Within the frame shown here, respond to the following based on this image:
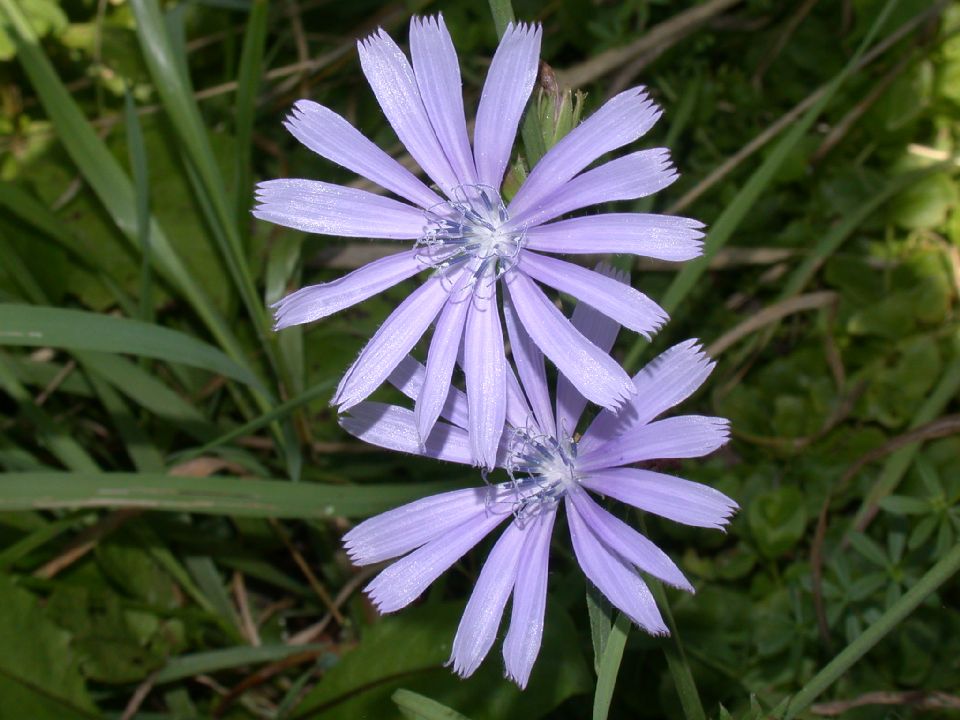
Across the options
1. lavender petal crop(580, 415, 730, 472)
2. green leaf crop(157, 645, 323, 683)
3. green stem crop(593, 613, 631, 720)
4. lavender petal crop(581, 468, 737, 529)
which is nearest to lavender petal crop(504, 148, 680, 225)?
lavender petal crop(580, 415, 730, 472)

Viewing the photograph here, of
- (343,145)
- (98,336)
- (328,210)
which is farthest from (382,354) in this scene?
(98,336)

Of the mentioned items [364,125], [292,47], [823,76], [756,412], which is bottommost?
[756,412]

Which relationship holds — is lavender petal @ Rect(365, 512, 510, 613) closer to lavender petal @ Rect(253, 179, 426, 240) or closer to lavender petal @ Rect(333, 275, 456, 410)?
lavender petal @ Rect(333, 275, 456, 410)

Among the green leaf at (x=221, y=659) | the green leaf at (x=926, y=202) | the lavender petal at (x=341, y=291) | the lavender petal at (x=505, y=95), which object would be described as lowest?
the green leaf at (x=221, y=659)

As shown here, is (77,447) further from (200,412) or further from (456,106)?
(456,106)

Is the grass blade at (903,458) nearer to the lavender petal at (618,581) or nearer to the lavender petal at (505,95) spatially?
the lavender petal at (618,581)

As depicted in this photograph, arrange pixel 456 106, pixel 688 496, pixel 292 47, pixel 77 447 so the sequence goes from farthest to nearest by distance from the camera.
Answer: pixel 292 47 < pixel 77 447 < pixel 456 106 < pixel 688 496

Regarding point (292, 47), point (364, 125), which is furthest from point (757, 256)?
point (292, 47)

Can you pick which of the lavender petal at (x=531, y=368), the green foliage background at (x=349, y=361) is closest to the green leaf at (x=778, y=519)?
the green foliage background at (x=349, y=361)
